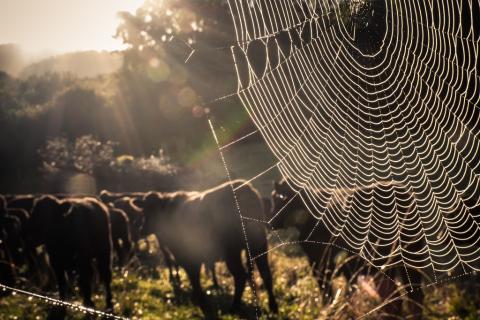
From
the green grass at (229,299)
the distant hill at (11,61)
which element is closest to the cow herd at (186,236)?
the green grass at (229,299)

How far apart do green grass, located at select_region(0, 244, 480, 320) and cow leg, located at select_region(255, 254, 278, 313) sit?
11 centimetres

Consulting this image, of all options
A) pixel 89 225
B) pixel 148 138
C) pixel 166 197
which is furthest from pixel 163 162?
pixel 89 225

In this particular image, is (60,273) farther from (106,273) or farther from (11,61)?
(11,61)

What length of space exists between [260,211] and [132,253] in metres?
4.55

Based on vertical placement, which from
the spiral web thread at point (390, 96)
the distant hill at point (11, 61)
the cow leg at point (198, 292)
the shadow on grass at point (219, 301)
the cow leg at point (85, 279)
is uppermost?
the distant hill at point (11, 61)

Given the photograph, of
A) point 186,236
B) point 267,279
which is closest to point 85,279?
point 186,236

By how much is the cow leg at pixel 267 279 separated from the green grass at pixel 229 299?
0.35 ft

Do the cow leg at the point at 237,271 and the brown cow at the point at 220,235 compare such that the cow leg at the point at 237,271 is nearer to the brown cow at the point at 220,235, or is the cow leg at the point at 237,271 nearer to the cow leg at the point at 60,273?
the brown cow at the point at 220,235

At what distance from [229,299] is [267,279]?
1.37 metres

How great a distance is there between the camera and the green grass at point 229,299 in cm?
600

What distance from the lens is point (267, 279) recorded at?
24.5 ft

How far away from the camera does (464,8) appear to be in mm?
5543

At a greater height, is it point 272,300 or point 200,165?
point 272,300

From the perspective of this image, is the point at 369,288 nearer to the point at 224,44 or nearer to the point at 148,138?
the point at 224,44
